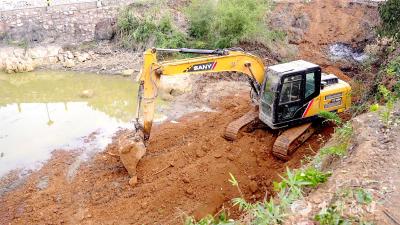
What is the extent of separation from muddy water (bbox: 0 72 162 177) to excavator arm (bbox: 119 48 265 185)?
230 cm

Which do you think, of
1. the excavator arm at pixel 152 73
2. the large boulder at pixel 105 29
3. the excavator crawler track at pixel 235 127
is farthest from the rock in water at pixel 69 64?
the excavator crawler track at pixel 235 127

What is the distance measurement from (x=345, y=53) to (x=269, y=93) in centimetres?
896

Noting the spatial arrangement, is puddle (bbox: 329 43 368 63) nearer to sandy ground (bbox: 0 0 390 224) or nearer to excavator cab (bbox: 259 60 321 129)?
sandy ground (bbox: 0 0 390 224)

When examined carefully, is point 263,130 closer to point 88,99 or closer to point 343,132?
point 343,132

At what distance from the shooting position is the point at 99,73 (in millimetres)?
15891

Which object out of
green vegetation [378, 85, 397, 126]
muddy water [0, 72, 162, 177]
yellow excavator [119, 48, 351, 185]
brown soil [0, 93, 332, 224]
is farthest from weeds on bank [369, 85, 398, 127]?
muddy water [0, 72, 162, 177]

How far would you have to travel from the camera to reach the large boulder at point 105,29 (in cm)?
1809

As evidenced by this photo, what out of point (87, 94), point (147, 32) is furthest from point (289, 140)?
point (147, 32)

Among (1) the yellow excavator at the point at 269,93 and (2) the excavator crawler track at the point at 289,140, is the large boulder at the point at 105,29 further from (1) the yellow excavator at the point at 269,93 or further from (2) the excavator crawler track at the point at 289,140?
(2) the excavator crawler track at the point at 289,140

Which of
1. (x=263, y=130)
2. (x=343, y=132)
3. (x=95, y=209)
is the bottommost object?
(x=95, y=209)

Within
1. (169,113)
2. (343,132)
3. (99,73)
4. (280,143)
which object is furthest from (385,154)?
(99,73)

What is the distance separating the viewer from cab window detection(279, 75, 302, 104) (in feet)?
27.5

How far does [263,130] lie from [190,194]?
2.68 meters

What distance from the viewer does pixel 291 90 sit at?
850 centimetres
